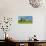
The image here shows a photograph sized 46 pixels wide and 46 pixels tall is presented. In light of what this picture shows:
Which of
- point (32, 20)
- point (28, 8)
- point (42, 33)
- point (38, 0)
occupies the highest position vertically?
point (38, 0)

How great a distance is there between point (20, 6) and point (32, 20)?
14.2 inches

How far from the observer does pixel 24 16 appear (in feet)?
7.33

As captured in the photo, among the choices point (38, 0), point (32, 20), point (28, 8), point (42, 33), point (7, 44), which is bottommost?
point (7, 44)

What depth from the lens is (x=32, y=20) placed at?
87.3 inches

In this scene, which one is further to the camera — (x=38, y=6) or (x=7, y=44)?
(x=38, y=6)

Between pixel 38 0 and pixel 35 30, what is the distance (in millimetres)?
597

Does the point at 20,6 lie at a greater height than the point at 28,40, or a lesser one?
greater

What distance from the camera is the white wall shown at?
2.20m

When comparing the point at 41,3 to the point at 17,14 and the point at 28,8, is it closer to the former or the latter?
the point at 28,8

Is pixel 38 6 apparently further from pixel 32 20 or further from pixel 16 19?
pixel 16 19

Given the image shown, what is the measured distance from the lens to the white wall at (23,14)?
220cm

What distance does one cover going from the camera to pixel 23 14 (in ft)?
7.32

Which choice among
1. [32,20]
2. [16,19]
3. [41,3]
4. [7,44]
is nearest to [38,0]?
[41,3]

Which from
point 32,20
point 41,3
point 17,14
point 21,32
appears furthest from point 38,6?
point 21,32
